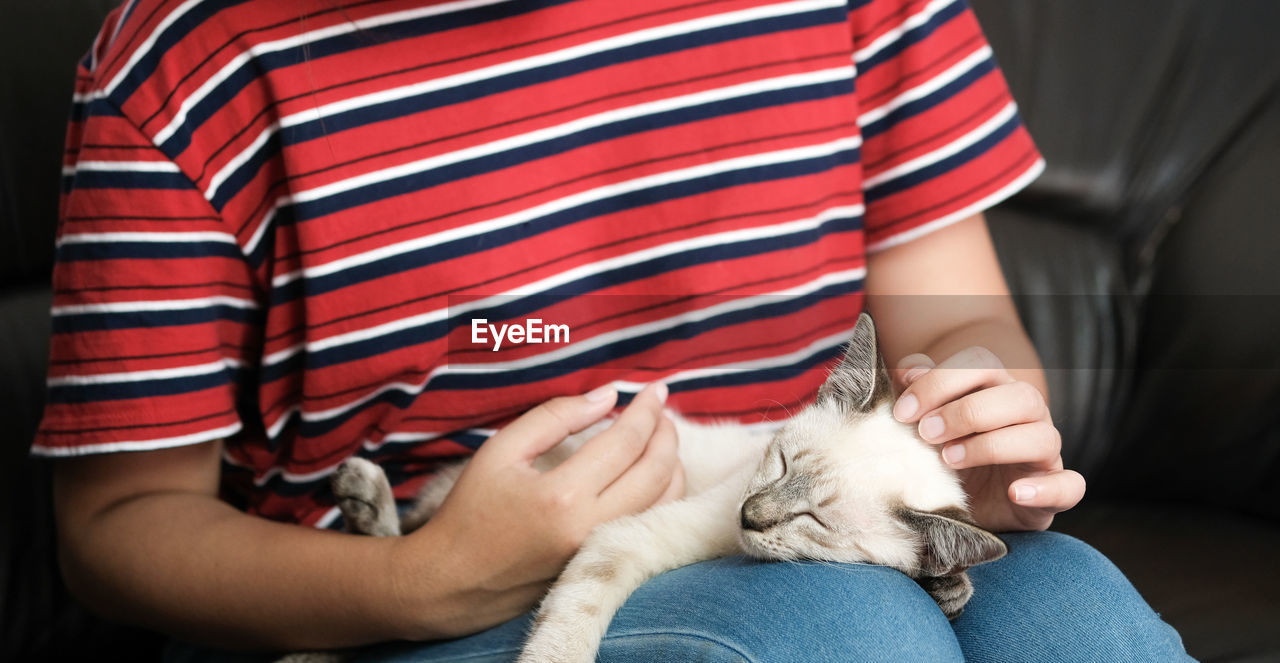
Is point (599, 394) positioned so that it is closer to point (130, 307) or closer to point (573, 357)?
point (573, 357)

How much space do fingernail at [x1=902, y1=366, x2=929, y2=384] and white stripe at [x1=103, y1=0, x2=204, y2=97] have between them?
698mm

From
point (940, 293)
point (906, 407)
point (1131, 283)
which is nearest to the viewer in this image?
point (906, 407)

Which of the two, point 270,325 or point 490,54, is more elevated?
point 490,54

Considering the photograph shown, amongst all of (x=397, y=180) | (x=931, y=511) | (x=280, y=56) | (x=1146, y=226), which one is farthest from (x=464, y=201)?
(x=1146, y=226)

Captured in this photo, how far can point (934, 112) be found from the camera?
36.8 inches

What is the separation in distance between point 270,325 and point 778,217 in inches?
19.9

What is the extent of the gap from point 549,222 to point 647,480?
26 cm

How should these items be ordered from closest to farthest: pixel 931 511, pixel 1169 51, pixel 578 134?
pixel 931 511
pixel 578 134
pixel 1169 51

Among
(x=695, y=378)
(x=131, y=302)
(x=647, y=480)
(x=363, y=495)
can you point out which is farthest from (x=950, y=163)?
(x=131, y=302)

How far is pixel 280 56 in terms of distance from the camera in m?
0.79

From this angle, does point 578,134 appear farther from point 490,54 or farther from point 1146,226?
point 1146,226

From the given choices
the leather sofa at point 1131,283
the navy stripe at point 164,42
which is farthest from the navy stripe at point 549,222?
the leather sofa at point 1131,283

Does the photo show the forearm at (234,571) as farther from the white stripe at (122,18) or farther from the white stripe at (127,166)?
the white stripe at (122,18)

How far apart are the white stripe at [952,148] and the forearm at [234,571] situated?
621 mm
